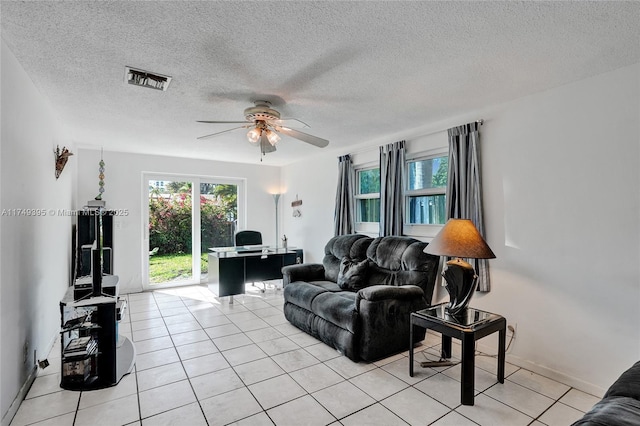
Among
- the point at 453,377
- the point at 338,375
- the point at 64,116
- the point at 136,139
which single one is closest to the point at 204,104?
the point at 64,116

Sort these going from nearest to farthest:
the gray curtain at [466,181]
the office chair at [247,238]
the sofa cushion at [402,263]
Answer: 1. the gray curtain at [466,181]
2. the sofa cushion at [402,263]
3. the office chair at [247,238]

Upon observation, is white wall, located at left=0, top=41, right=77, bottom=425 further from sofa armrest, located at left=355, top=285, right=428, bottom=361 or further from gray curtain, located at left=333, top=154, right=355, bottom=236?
gray curtain, located at left=333, top=154, right=355, bottom=236

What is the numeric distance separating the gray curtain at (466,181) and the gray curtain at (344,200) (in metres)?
1.64

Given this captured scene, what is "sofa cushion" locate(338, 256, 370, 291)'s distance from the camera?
3.49 meters

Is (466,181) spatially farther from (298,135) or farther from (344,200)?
(344,200)

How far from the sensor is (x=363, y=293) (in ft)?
9.28

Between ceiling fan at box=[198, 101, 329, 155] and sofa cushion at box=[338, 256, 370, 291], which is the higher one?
ceiling fan at box=[198, 101, 329, 155]

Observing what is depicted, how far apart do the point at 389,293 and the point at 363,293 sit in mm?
241

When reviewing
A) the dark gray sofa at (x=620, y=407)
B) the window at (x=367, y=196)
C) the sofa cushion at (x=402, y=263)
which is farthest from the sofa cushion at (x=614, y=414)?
the window at (x=367, y=196)

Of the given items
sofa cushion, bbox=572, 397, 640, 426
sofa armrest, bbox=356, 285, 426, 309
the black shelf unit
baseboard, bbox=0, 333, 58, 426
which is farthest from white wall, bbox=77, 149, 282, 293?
sofa cushion, bbox=572, 397, 640, 426

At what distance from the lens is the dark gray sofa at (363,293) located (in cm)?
279

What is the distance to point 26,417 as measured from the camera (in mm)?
2027

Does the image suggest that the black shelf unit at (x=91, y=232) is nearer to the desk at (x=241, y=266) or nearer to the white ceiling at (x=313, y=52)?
the white ceiling at (x=313, y=52)

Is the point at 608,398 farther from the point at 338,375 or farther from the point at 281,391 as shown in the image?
the point at 281,391
